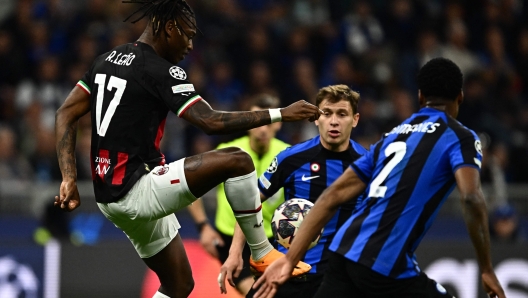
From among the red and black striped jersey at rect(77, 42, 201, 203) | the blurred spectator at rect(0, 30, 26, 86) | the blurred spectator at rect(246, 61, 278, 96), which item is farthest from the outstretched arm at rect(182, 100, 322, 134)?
the blurred spectator at rect(0, 30, 26, 86)

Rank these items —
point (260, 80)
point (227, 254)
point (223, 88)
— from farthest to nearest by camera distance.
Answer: point (223, 88) → point (260, 80) → point (227, 254)

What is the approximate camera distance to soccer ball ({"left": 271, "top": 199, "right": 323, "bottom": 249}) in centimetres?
550

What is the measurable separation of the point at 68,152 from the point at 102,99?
18.8 inches

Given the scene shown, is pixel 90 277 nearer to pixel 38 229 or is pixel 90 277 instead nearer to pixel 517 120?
pixel 38 229

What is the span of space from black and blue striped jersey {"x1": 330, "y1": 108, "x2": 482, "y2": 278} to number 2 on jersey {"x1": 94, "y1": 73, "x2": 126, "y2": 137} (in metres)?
1.73

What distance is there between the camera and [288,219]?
5512 millimetres

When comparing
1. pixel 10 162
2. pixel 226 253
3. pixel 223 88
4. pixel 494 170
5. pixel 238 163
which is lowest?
pixel 10 162

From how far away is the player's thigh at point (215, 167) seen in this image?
17.0 ft

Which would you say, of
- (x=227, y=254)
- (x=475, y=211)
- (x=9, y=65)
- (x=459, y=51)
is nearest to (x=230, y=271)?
(x=475, y=211)

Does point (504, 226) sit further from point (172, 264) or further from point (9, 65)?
point (9, 65)

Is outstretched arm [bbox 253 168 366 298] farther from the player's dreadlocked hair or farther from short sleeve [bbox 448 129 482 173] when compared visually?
the player's dreadlocked hair

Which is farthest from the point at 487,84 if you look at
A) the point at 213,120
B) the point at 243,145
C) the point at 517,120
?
the point at 213,120

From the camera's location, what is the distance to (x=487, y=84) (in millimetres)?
13141

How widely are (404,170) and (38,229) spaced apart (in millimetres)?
7142
